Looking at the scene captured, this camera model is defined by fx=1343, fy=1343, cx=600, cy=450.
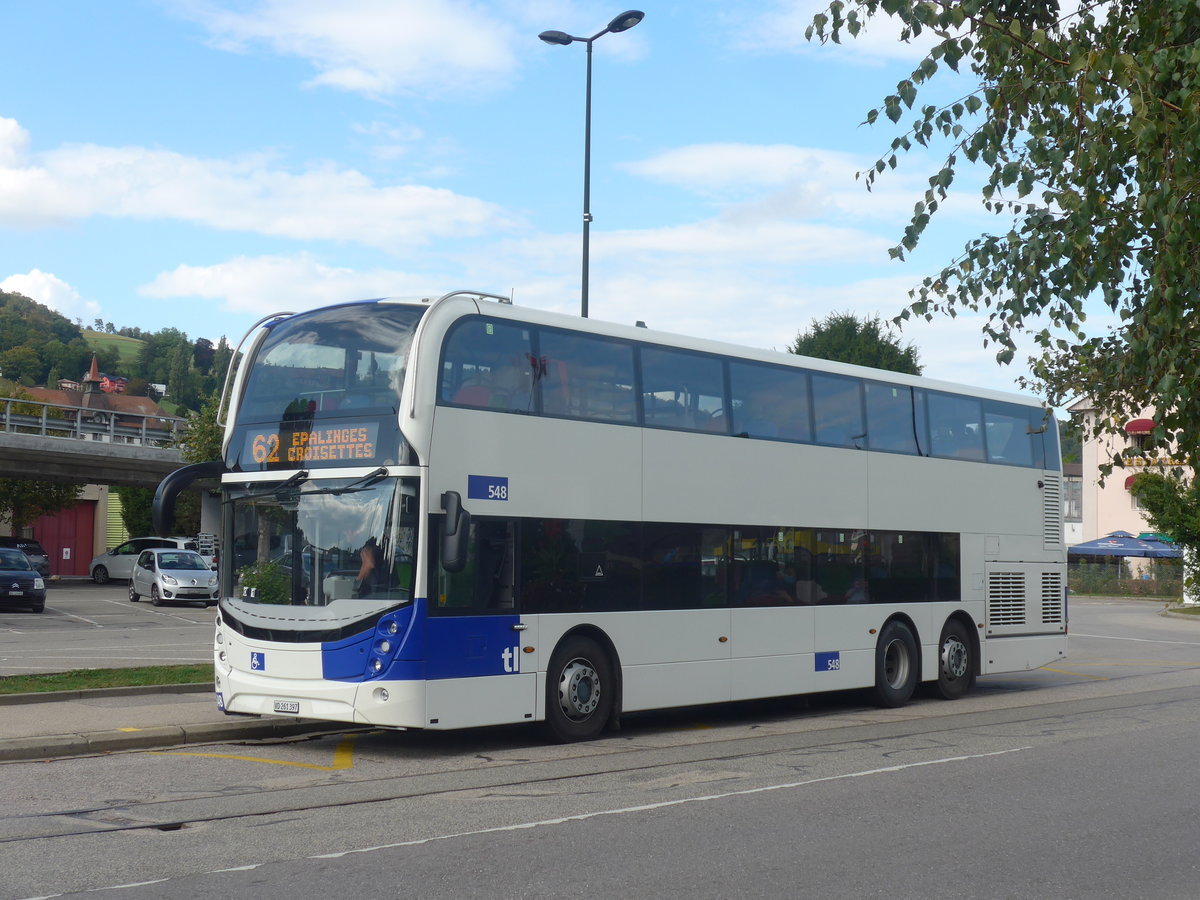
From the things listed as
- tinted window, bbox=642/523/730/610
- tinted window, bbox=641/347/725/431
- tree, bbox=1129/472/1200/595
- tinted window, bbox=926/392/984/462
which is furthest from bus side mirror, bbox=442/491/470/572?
tree, bbox=1129/472/1200/595

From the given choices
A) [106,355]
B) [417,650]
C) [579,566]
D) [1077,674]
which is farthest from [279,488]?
[106,355]

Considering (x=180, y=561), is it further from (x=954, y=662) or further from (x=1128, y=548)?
(x=1128, y=548)

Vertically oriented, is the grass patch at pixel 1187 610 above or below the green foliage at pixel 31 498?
below

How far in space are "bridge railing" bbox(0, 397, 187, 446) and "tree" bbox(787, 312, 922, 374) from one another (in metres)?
27.6

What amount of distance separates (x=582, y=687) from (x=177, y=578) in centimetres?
2655

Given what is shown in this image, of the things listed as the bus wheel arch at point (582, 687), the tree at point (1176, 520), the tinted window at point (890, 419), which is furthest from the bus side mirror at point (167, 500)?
the tree at point (1176, 520)

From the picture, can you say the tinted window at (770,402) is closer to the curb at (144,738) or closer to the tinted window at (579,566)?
the tinted window at (579,566)

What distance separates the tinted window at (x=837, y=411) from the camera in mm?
16094

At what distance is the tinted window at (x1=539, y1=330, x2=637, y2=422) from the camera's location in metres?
12.8

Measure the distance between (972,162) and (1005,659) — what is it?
1252 centimetres

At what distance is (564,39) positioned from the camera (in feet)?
73.5

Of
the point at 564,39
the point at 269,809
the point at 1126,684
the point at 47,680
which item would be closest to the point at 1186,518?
the point at 1126,684

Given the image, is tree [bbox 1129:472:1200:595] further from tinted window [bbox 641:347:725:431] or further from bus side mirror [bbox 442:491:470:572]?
bus side mirror [bbox 442:491:470:572]

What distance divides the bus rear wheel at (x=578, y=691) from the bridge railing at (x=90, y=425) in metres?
36.3
